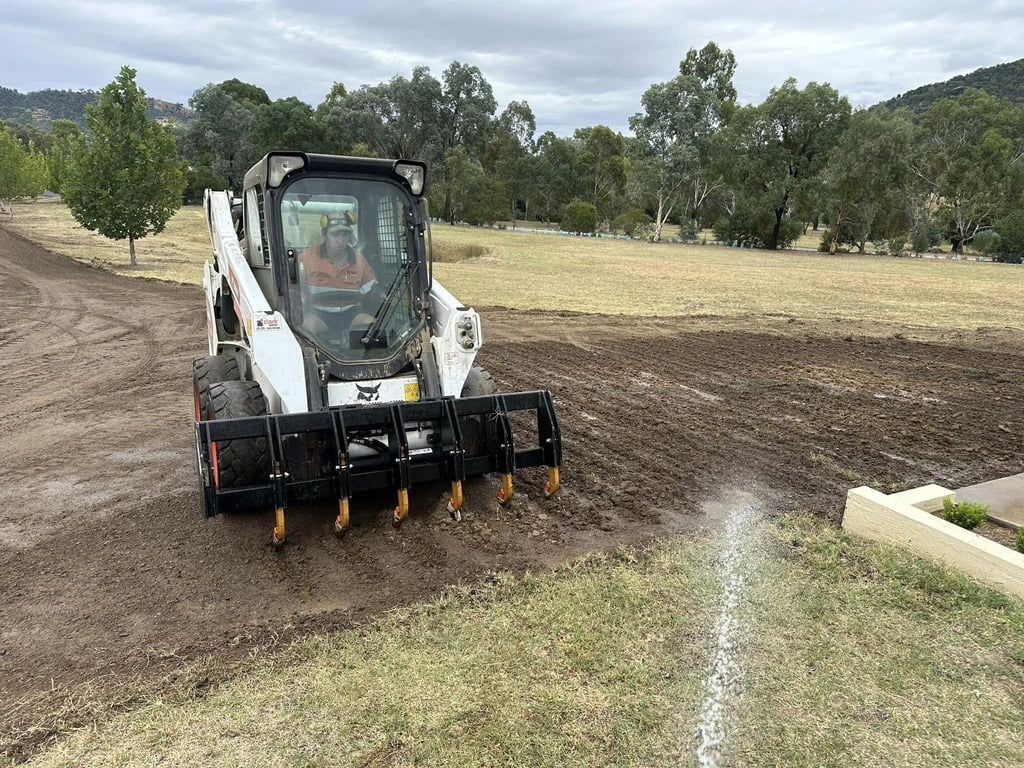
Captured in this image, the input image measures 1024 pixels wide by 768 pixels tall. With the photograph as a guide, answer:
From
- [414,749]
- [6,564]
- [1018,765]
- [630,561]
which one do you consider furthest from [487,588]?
[6,564]

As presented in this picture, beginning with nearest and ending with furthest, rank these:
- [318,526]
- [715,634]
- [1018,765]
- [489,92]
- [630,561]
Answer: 1. [1018,765]
2. [715,634]
3. [630,561]
4. [318,526]
5. [489,92]

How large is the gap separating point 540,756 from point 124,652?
7.60 feet

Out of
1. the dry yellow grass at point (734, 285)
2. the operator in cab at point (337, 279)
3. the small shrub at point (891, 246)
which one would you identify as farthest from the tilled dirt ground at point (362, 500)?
the small shrub at point (891, 246)

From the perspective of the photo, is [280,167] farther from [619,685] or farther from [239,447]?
[619,685]

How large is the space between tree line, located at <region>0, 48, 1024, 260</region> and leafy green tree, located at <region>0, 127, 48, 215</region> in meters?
0.82

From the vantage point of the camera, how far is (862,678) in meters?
3.47

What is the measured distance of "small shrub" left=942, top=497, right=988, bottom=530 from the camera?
4.84 m

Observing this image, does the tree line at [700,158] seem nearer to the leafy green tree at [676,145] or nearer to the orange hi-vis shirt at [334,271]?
the leafy green tree at [676,145]

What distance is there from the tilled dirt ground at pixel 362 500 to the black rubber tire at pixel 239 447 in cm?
57

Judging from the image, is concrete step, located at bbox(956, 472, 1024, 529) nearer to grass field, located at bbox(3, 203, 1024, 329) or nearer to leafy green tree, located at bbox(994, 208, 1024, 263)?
grass field, located at bbox(3, 203, 1024, 329)

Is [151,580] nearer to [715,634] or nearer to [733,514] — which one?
[715,634]

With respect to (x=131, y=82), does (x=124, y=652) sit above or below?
below

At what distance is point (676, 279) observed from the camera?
25.0 m

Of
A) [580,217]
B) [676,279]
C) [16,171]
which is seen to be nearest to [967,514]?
[676,279]
